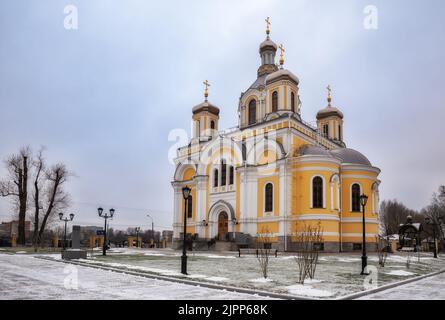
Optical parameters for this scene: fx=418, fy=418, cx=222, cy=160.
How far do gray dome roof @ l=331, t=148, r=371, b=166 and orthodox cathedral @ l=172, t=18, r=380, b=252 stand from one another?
86mm

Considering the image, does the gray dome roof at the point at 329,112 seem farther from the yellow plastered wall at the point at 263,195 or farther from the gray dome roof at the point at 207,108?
the yellow plastered wall at the point at 263,195

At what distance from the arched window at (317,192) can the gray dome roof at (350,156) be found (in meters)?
4.31

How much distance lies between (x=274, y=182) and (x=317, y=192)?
12.0ft

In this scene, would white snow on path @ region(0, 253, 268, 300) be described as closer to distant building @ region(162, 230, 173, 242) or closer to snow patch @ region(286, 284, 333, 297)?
snow patch @ region(286, 284, 333, 297)

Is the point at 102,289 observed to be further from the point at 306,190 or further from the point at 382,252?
the point at 306,190

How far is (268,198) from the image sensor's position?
3531 centimetres

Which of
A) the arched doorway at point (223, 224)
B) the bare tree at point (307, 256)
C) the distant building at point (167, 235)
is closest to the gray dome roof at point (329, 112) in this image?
the arched doorway at point (223, 224)

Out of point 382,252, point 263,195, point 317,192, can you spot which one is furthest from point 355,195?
point 382,252

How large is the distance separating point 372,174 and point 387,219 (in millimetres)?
47346

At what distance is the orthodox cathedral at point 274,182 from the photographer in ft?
109

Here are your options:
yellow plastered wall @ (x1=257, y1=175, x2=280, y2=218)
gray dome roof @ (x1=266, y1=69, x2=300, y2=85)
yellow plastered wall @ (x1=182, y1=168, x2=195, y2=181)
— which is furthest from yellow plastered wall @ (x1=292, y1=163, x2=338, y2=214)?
yellow plastered wall @ (x1=182, y1=168, x2=195, y2=181)

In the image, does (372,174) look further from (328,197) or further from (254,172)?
(254,172)

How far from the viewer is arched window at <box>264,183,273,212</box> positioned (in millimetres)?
35000
